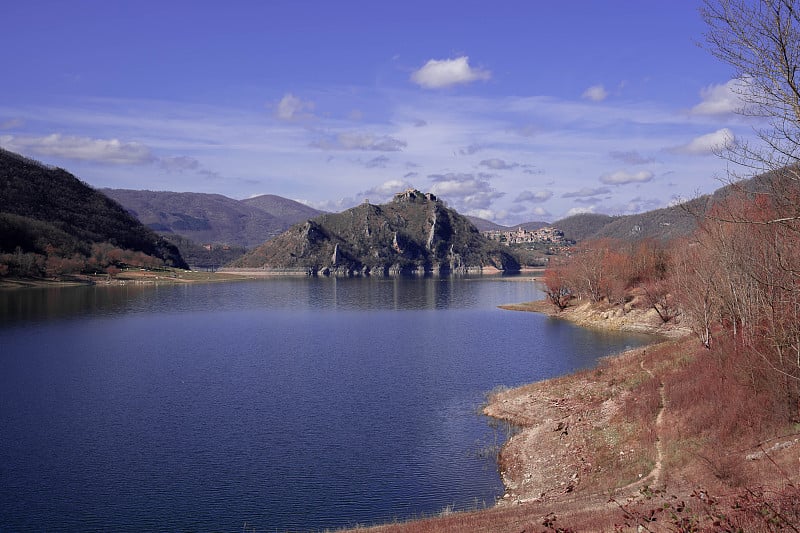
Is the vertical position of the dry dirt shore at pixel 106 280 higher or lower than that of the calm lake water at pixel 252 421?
higher

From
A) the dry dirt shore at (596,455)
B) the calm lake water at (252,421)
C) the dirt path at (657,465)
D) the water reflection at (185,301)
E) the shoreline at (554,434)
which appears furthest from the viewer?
the water reflection at (185,301)

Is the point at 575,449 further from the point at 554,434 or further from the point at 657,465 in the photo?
the point at 657,465

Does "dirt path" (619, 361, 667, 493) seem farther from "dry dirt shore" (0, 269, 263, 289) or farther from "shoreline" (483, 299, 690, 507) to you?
"dry dirt shore" (0, 269, 263, 289)

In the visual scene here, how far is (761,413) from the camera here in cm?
2134

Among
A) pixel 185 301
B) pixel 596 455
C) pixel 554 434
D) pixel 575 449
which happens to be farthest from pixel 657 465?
pixel 185 301

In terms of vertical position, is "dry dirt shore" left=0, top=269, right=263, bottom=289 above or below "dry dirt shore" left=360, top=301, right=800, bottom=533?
above

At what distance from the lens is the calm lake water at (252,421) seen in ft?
80.0

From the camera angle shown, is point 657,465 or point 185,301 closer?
point 657,465

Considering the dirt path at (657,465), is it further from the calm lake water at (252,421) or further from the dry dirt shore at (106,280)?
the dry dirt shore at (106,280)

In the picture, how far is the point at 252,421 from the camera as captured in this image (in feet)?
117

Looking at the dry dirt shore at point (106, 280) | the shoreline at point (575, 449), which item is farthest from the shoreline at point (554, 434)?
the dry dirt shore at point (106, 280)

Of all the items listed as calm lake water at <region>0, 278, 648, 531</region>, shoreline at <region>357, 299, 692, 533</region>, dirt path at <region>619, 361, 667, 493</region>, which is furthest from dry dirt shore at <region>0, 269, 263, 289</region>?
dirt path at <region>619, 361, 667, 493</region>

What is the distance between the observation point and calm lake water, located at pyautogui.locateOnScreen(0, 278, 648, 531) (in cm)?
2439

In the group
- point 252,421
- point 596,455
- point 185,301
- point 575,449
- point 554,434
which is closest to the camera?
point 596,455
